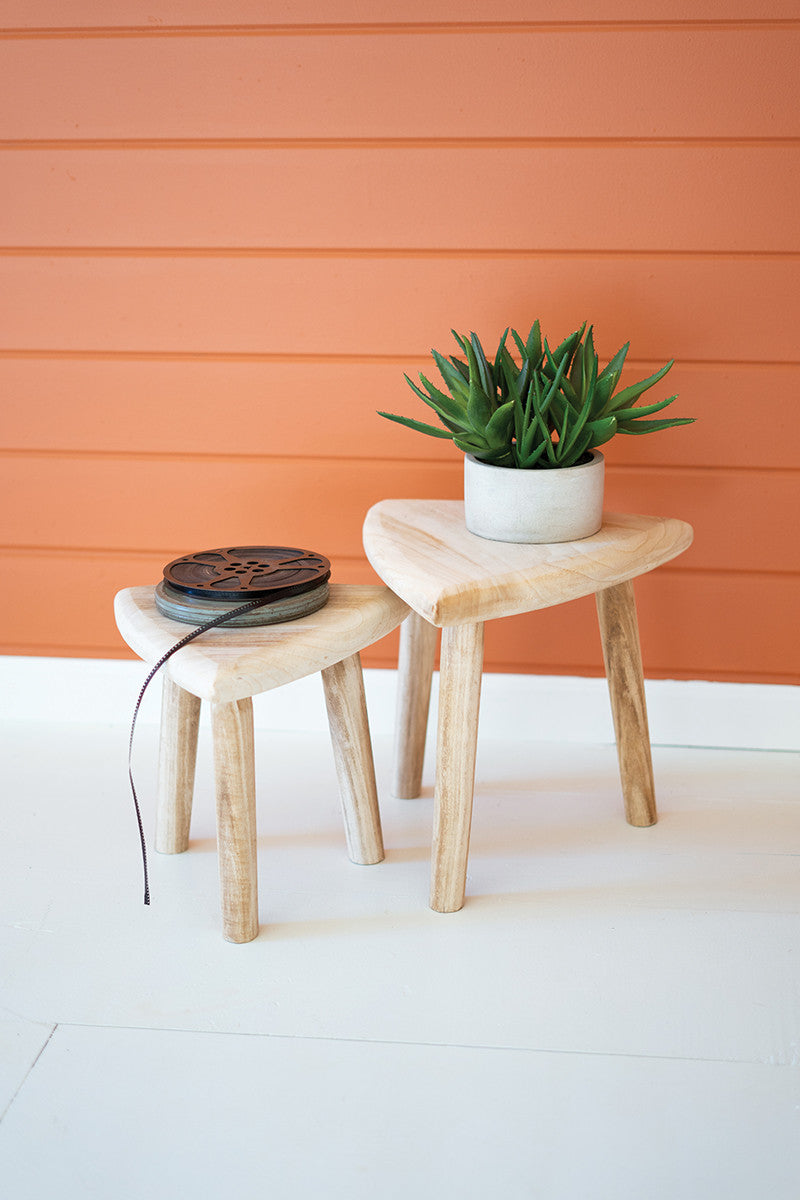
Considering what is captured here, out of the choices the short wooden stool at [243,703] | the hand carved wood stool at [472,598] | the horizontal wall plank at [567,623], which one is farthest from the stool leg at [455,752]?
the horizontal wall plank at [567,623]

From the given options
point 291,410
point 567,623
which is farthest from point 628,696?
point 291,410

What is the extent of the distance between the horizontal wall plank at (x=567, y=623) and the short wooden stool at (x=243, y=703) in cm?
38

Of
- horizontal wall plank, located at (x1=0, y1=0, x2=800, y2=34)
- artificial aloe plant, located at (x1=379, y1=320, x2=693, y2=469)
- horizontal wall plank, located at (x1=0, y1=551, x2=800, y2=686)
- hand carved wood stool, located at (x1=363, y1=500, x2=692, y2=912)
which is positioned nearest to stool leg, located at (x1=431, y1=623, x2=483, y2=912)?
hand carved wood stool, located at (x1=363, y1=500, x2=692, y2=912)

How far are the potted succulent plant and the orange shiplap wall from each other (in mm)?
281

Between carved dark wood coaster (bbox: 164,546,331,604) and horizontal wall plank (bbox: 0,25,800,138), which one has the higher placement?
horizontal wall plank (bbox: 0,25,800,138)

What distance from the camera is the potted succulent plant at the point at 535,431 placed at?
1266 millimetres

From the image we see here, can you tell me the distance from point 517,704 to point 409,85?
0.94 metres

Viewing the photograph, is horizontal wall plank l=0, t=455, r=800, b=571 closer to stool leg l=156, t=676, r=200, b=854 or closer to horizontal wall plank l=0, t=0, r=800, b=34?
stool leg l=156, t=676, r=200, b=854

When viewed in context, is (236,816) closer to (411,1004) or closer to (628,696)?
(411,1004)

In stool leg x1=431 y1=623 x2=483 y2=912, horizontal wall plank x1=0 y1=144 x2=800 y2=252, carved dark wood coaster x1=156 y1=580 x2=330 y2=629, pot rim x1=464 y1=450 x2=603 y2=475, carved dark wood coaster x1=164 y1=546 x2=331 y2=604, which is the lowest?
stool leg x1=431 y1=623 x2=483 y2=912

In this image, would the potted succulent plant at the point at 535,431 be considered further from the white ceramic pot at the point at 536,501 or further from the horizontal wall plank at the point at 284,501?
the horizontal wall plank at the point at 284,501

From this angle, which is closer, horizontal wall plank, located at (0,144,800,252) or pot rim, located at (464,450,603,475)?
pot rim, located at (464,450,603,475)

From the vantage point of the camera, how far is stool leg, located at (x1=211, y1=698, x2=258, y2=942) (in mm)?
1156

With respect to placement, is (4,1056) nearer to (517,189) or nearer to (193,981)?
(193,981)
